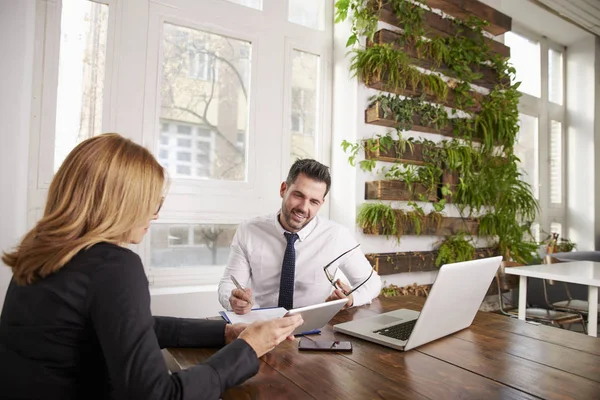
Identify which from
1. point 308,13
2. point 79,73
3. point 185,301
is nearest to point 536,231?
point 308,13

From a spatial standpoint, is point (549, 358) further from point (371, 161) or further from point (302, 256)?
point (371, 161)

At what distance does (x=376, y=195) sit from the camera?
2.92m

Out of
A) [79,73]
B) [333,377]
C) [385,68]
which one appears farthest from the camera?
[385,68]

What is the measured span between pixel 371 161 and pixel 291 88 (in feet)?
2.50

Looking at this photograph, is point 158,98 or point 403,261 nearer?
point 158,98

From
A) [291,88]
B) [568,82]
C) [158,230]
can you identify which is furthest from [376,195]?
[568,82]

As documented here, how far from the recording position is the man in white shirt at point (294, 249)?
6.45ft

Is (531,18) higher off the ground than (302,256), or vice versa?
(531,18)

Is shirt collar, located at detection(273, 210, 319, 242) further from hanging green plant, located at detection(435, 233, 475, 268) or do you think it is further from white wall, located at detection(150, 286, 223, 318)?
hanging green plant, located at detection(435, 233, 475, 268)

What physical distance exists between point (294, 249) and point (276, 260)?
120mm

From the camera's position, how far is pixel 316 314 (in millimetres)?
1225

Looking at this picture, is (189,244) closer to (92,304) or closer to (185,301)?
(185,301)

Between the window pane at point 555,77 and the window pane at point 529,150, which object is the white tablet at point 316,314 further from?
the window pane at point 555,77

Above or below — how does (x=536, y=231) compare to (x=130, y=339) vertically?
above
